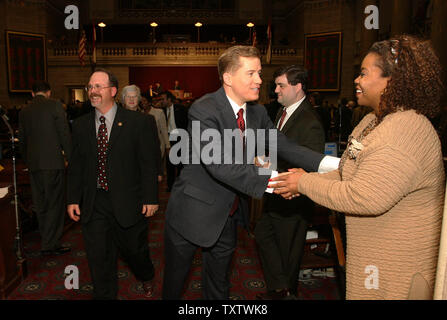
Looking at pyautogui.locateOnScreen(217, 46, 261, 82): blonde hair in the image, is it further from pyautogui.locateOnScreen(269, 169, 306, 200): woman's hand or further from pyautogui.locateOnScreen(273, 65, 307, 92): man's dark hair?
pyautogui.locateOnScreen(273, 65, 307, 92): man's dark hair

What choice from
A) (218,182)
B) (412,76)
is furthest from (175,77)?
(412,76)

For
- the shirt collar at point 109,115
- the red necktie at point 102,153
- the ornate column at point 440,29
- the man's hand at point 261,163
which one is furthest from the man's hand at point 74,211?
the ornate column at point 440,29

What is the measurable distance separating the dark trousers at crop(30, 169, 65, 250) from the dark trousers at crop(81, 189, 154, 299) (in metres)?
1.86

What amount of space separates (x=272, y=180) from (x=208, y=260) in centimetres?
69

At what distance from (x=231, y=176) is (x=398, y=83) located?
37.1 inches

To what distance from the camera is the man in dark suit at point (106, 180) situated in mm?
2889

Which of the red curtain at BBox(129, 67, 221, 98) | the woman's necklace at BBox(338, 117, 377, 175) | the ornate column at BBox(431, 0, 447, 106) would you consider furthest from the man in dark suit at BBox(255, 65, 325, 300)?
the red curtain at BBox(129, 67, 221, 98)

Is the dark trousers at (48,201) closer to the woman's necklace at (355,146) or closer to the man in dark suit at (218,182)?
the man in dark suit at (218,182)

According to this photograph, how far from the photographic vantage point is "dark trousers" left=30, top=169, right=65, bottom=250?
4488 mm

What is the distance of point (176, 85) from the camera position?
20.3m

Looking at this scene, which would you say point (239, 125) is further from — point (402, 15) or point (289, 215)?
point (402, 15)

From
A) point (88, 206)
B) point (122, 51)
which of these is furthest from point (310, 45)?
point (88, 206)

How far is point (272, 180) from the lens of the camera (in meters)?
2.24

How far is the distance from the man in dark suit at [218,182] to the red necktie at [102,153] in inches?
30.0
